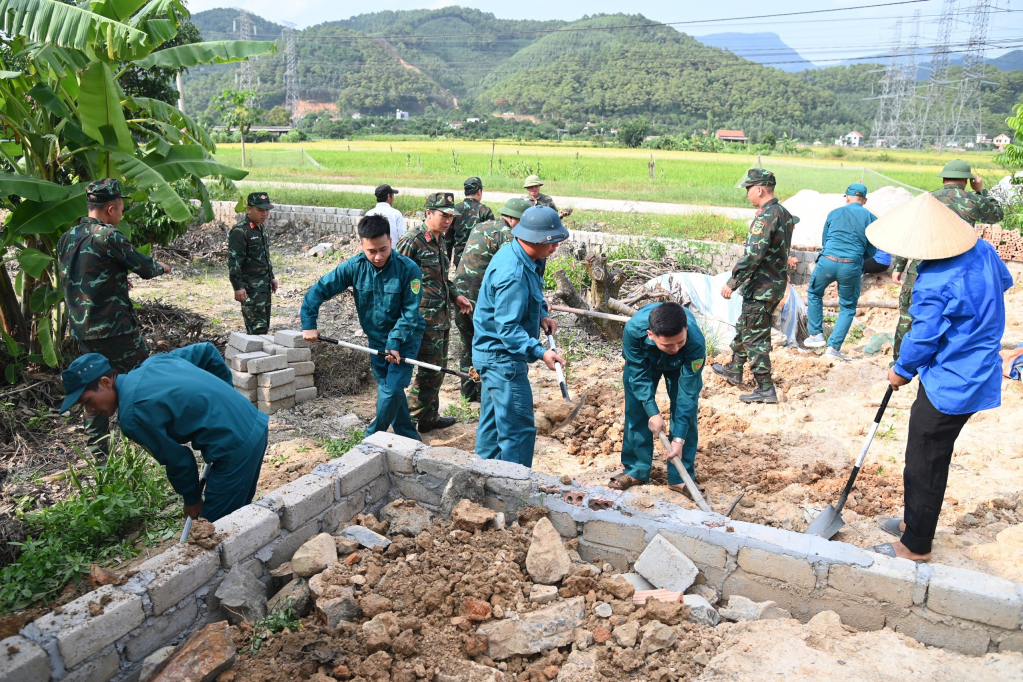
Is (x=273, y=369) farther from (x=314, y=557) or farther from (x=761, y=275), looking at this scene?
(x=761, y=275)

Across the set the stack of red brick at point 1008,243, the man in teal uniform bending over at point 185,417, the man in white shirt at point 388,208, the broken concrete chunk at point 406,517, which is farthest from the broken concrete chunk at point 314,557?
the stack of red brick at point 1008,243

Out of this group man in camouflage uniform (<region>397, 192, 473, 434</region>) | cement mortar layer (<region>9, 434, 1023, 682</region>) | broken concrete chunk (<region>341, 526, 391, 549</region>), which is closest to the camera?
cement mortar layer (<region>9, 434, 1023, 682</region>)

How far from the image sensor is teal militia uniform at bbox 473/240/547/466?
13.8 feet

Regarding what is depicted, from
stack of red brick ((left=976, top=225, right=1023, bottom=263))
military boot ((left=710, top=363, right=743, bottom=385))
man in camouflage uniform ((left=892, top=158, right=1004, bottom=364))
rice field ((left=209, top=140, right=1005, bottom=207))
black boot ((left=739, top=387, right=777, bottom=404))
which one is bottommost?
black boot ((left=739, top=387, right=777, bottom=404))

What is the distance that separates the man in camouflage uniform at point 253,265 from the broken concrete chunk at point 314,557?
413cm

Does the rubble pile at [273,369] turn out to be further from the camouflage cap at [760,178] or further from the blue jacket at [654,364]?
the camouflage cap at [760,178]

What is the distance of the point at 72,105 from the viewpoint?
569 cm

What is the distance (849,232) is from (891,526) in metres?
4.08

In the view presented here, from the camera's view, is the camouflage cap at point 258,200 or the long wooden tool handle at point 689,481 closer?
the long wooden tool handle at point 689,481

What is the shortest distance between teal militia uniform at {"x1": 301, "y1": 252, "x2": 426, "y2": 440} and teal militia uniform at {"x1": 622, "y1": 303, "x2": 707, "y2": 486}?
1607mm

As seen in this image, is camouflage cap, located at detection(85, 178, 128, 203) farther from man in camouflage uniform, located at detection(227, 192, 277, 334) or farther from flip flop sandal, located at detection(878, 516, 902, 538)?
flip flop sandal, located at detection(878, 516, 902, 538)

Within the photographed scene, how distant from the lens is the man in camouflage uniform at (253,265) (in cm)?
684

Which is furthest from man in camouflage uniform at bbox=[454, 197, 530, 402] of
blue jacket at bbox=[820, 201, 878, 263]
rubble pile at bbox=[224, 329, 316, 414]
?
blue jacket at bbox=[820, 201, 878, 263]

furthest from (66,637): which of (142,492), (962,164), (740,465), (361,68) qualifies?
(361,68)
